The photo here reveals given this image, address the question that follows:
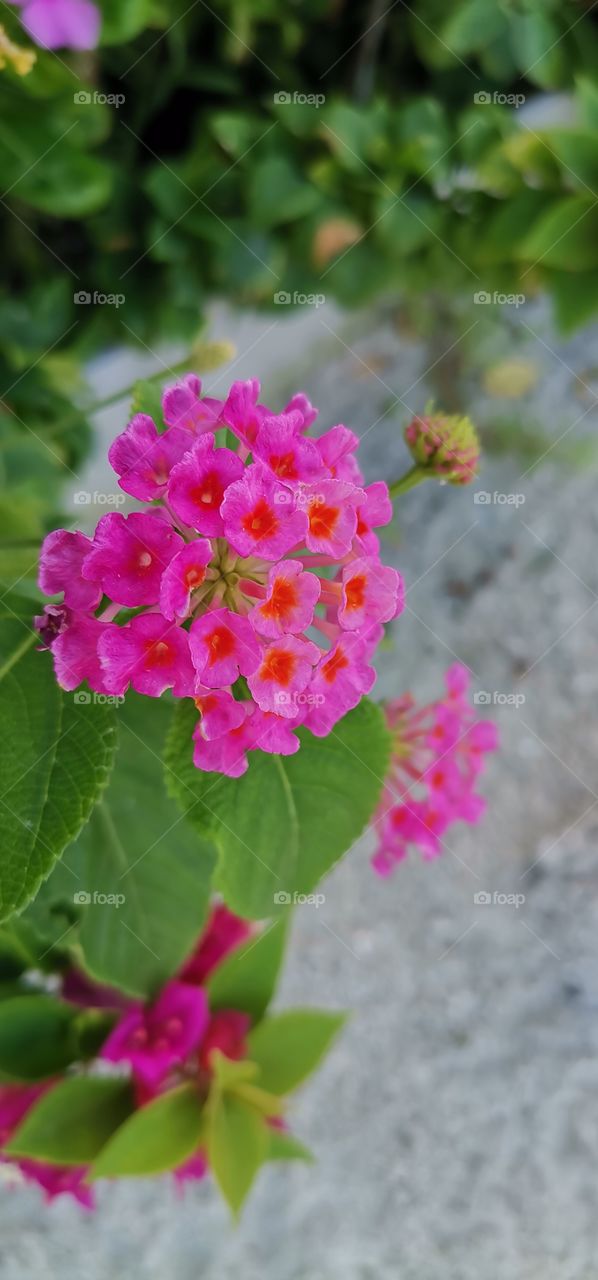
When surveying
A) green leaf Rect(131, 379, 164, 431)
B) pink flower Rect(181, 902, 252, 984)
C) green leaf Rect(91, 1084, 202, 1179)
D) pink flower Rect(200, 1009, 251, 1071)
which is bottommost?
green leaf Rect(91, 1084, 202, 1179)

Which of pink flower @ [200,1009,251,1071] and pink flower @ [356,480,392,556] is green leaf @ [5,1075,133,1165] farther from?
pink flower @ [356,480,392,556]

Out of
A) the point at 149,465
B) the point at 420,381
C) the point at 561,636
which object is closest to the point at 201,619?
the point at 149,465

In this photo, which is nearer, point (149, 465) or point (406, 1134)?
point (149, 465)

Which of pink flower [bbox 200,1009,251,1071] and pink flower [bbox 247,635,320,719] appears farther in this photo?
pink flower [bbox 200,1009,251,1071]

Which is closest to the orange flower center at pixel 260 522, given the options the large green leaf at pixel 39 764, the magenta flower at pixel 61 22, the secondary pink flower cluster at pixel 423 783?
the large green leaf at pixel 39 764

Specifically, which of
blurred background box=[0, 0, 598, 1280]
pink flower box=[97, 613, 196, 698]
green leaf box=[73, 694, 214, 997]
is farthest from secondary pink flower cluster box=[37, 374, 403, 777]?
blurred background box=[0, 0, 598, 1280]

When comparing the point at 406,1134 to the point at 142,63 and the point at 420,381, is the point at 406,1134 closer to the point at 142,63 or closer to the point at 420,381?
the point at 420,381

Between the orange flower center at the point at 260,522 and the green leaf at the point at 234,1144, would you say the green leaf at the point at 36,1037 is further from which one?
the orange flower center at the point at 260,522
